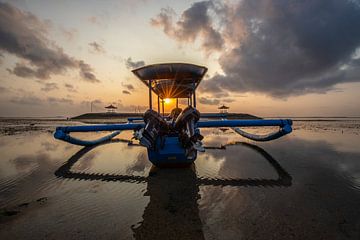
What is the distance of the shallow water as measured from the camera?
3068 mm

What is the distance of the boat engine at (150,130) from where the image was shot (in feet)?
15.6

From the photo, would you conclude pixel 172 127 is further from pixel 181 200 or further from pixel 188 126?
pixel 181 200

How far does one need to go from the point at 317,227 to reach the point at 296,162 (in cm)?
546

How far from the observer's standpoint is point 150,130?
5.19 metres

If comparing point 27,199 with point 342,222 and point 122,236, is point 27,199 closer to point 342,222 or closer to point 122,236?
point 122,236

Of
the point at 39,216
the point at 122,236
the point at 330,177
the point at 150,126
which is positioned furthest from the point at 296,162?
the point at 39,216

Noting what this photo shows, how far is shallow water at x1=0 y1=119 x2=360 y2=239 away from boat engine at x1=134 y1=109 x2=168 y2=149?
1.43 meters

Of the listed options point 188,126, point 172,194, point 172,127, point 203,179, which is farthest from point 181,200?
point 172,127

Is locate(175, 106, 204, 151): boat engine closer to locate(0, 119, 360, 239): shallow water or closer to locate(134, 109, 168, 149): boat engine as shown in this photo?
locate(134, 109, 168, 149): boat engine

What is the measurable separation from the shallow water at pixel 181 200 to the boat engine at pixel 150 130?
1428 millimetres

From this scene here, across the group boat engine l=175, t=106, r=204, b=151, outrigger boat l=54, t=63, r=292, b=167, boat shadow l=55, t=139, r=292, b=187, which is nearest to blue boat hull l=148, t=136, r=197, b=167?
outrigger boat l=54, t=63, r=292, b=167

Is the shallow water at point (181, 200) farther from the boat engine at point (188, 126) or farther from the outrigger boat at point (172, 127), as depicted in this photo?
the boat engine at point (188, 126)

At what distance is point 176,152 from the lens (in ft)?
20.2

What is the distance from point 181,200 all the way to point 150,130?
2.19m
